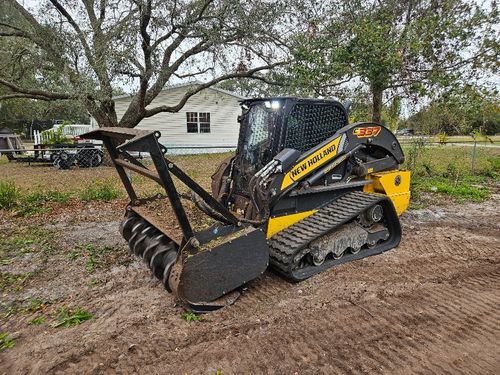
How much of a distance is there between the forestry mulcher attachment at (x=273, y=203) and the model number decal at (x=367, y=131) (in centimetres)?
1

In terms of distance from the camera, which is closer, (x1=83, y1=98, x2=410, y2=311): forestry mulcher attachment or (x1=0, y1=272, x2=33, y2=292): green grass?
(x1=83, y1=98, x2=410, y2=311): forestry mulcher attachment

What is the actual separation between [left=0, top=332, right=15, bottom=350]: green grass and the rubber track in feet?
7.48

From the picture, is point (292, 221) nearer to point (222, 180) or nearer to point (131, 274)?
point (222, 180)

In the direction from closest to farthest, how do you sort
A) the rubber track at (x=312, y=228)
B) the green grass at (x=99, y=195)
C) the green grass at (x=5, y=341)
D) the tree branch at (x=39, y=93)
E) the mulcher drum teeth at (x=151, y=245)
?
1. the green grass at (x=5, y=341)
2. the mulcher drum teeth at (x=151, y=245)
3. the rubber track at (x=312, y=228)
4. the green grass at (x=99, y=195)
5. the tree branch at (x=39, y=93)

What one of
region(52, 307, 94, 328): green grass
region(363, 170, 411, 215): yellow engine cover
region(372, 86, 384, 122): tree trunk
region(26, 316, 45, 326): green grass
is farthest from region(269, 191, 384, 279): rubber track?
region(372, 86, 384, 122): tree trunk

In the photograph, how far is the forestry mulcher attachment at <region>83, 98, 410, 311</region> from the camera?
2.94m

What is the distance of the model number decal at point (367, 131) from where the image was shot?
173 inches

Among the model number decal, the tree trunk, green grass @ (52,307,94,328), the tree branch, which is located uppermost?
the tree branch

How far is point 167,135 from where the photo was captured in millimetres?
18703

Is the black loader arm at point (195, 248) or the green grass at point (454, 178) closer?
the black loader arm at point (195, 248)

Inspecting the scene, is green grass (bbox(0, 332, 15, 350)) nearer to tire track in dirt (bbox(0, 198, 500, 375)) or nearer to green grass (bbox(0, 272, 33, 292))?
tire track in dirt (bbox(0, 198, 500, 375))

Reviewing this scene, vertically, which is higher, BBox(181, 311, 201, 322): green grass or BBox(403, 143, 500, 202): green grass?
BBox(403, 143, 500, 202): green grass

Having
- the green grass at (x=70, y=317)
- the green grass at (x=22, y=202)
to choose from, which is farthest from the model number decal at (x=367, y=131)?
the green grass at (x=22, y=202)

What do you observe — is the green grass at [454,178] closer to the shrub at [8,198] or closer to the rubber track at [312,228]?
the rubber track at [312,228]
